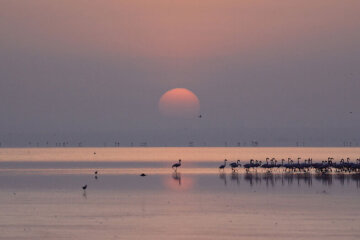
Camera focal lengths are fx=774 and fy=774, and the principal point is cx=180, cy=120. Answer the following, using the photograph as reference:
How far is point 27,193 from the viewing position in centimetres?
4709

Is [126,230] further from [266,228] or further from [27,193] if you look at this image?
[27,193]

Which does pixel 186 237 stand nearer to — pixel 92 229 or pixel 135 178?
pixel 92 229

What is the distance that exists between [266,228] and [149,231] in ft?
15.1

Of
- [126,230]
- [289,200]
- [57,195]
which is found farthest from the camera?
[57,195]

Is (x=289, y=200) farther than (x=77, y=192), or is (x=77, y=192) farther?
(x=77, y=192)

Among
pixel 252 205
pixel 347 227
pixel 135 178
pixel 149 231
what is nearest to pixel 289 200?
pixel 252 205

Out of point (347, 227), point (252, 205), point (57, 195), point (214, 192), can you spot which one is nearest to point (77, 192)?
point (57, 195)

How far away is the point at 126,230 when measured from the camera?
30.0m

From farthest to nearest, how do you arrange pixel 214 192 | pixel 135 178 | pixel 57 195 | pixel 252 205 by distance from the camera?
pixel 135 178 < pixel 214 192 < pixel 57 195 < pixel 252 205

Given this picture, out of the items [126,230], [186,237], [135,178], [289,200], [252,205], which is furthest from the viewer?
[135,178]

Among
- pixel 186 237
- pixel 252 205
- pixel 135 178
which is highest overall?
pixel 135 178

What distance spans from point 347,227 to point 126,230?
28.5ft

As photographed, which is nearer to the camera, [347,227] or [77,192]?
[347,227]

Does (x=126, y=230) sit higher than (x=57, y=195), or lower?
lower
